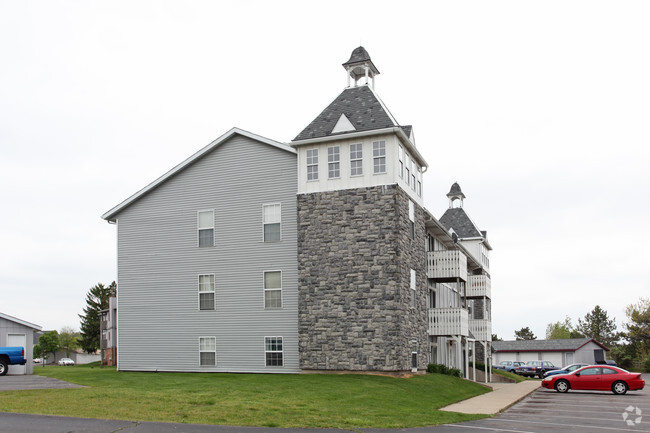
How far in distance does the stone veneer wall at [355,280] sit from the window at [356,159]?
0.84 m

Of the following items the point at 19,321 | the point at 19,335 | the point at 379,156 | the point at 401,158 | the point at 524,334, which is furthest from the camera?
the point at 524,334

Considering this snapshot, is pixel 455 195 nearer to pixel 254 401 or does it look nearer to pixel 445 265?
pixel 445 265

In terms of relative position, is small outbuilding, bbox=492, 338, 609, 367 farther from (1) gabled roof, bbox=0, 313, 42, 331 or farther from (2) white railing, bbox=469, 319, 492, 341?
(1) gabled roof, bbox=0, 313, 42, 331

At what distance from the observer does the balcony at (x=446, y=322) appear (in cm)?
3341

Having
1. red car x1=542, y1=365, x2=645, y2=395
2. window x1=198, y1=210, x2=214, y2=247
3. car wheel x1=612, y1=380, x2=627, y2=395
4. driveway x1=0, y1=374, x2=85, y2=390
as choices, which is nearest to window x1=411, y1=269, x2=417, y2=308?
red car x1=542, y1=365, x2=645, y2=395

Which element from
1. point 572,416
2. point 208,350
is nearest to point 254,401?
point 572,416

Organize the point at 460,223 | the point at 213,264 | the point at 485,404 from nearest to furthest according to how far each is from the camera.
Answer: the point at 485,404 → the point at 213,264 → the point at 460,223

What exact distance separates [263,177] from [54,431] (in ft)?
60.2

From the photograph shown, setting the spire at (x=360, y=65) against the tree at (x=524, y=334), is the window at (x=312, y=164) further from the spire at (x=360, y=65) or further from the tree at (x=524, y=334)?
the tree at (x=524, y=334)

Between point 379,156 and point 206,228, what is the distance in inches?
352

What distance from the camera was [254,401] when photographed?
62.1 ft

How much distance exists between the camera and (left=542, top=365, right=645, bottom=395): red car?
31.1m

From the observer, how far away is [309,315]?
28.9 metres

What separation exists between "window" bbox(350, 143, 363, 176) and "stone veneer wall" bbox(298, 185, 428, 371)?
845mm
